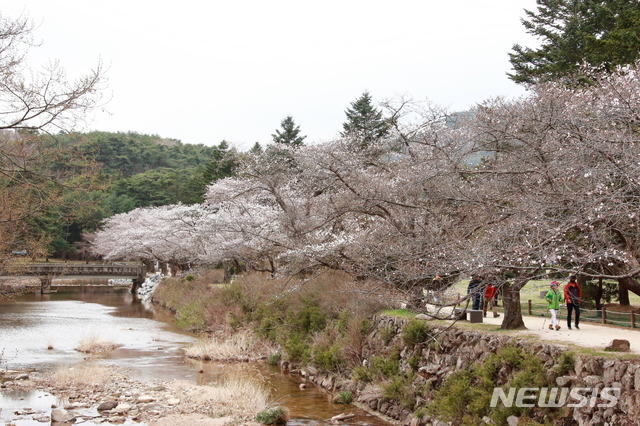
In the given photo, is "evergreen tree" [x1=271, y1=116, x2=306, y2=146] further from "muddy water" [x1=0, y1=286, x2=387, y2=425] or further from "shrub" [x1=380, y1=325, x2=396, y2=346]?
"shrub" [x1=380, y1=325, x2=396, y2=346]

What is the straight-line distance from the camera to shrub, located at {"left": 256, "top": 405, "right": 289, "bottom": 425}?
35.0ft

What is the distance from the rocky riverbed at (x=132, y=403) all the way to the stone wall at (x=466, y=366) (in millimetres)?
2866

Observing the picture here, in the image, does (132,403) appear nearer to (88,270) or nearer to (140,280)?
(88,270)

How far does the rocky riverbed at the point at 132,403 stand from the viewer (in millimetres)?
10664

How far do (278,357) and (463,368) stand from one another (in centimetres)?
813

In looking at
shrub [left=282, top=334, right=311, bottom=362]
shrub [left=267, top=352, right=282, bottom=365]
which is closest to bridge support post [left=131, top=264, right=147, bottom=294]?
shrub [left=267, top=352, right=282, bottom=365]

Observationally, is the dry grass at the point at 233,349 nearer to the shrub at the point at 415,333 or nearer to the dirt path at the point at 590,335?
A: the shrub at the point at 415,333

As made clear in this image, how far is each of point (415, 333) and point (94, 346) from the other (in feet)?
38.2

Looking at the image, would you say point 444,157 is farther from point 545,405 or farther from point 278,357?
point 278,357

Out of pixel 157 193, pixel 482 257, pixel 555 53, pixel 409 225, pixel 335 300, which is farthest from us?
pixel 157 193

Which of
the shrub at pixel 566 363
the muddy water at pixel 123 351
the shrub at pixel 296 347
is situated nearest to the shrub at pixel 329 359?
the muddy water at pixel 123 351

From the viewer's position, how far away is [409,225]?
47.9 feet

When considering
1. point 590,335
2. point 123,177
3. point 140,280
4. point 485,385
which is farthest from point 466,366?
point 123,177

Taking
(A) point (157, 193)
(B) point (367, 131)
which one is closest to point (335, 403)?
(B) point (367, 131)
